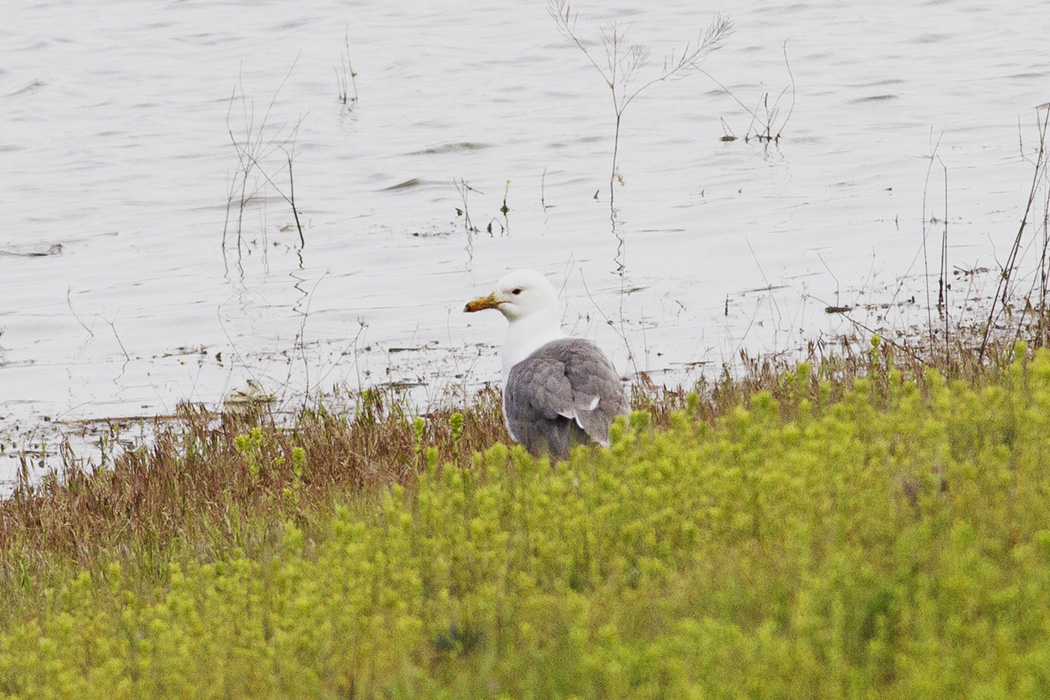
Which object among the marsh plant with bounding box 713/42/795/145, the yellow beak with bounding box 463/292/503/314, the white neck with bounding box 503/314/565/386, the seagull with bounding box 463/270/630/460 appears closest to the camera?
the seagull with bounding box 463/270/630/460

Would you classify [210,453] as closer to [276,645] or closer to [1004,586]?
[276,645]

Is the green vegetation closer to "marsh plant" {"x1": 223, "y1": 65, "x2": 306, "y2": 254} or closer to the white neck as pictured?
the white neck

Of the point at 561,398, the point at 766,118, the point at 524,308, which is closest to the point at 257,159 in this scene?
the point at 766,118


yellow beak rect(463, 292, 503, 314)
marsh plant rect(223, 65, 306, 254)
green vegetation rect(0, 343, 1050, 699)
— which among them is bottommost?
green vegetation rect(0, 343, 1050, 699)

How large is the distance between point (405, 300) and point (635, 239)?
305 centimetres

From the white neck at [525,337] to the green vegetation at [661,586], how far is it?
2233 mm

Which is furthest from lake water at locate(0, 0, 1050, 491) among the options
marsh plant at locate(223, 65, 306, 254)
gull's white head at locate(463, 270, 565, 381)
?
gull's white head at locate(463, 270, 565, 381)

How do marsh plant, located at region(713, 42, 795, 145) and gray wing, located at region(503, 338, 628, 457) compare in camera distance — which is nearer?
gray wing, located at region(503, 338, 628, 457)

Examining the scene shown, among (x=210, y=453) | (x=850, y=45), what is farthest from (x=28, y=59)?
(x=210, y=453)

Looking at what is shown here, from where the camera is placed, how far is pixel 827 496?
4.16 m

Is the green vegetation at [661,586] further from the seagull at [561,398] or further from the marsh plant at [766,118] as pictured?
the marsh plant at [766,118]

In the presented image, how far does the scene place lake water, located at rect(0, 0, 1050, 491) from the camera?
11.2 meters

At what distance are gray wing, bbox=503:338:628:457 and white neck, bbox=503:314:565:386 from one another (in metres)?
0.73

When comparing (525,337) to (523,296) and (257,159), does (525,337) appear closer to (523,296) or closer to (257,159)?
(523,296)
